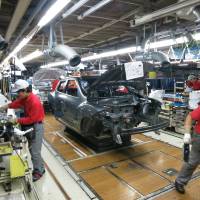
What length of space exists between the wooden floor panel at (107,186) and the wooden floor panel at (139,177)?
15 cm

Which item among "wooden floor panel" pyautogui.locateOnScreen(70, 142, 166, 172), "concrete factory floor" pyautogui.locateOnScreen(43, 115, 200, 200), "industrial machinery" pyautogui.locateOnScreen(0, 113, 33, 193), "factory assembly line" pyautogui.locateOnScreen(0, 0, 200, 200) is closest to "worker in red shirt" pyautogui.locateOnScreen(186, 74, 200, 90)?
"factory assembly line" pyautogui.locateOnScreen(0, 0, 200, 200)

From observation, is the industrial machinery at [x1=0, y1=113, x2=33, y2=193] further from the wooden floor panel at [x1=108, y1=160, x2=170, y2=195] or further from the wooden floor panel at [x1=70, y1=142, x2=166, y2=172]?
the wooden floor panel at [x1=108, y1=160, x2=170, y2=195]

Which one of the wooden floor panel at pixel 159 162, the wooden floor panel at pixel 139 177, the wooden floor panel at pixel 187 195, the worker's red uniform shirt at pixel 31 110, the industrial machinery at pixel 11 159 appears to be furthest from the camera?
the wooden floor panel at pixel 159 162

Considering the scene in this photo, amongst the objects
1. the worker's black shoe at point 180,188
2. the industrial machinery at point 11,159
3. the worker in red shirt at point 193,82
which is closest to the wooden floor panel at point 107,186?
the worker's black shoe at point 180,188

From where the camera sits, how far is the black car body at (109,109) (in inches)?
169

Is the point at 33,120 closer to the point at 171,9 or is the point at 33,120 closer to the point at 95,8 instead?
the point at 95,8

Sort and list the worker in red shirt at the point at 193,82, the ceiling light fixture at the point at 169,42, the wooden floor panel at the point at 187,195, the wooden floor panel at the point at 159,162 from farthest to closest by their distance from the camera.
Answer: the ceiling light fixture at the point at 169,42 < the worker in red shirt at the point at 193,82 < the wooden floor panel at the point at 159,162 < the wooden floor panel at the point at 187,195

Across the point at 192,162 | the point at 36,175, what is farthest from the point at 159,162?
the point at 36,175

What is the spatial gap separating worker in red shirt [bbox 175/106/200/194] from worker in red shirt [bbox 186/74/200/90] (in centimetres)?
292

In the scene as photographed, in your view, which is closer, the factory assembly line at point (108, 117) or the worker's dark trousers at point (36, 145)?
the factory assembly line at point (108, 117)

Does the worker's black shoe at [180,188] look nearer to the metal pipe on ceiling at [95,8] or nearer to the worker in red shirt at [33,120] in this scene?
the worker in red shirt at [33,120]

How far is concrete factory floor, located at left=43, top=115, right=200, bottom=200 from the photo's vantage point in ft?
10.6

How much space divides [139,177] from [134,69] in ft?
6.87

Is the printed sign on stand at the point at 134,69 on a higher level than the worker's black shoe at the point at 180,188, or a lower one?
higher
